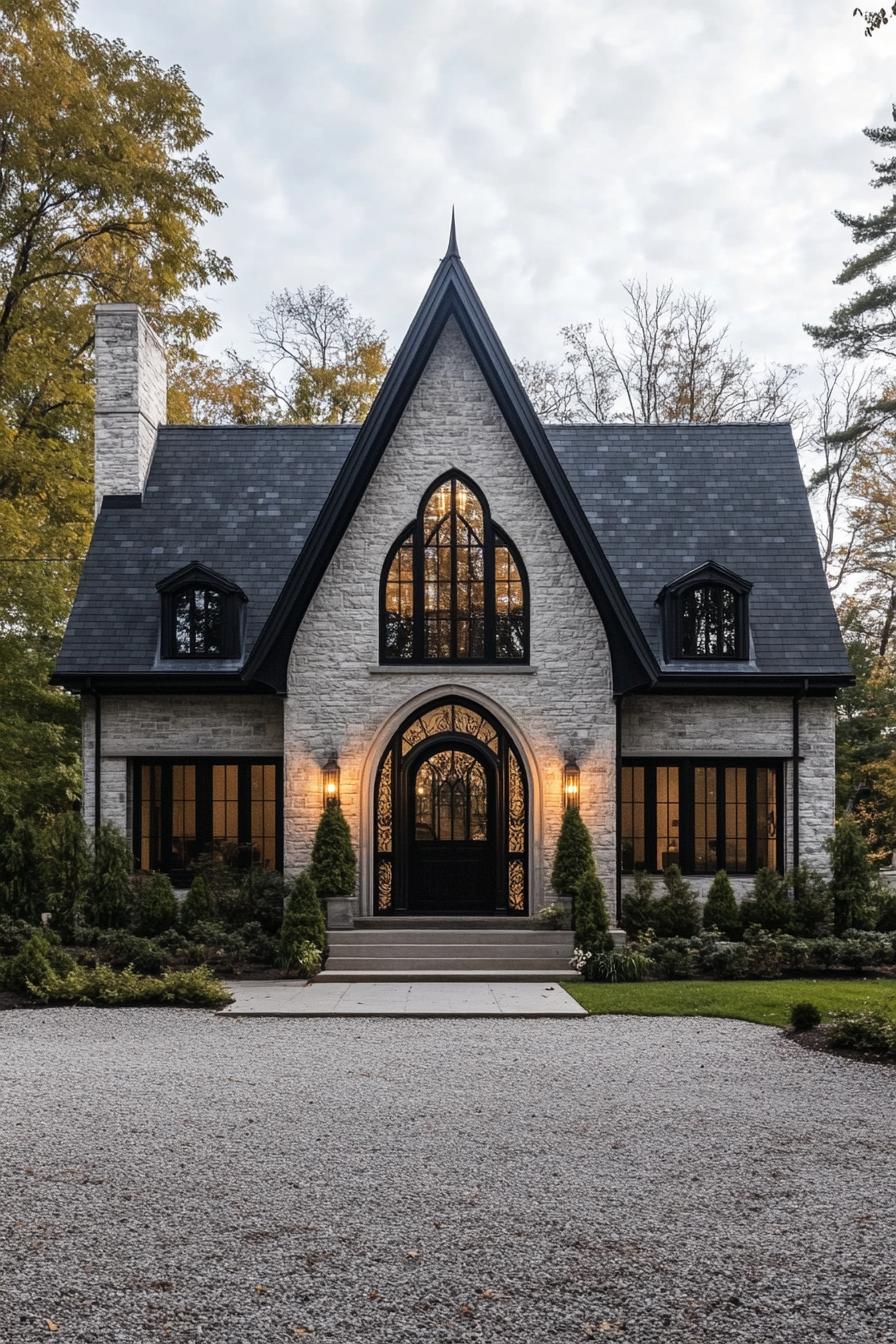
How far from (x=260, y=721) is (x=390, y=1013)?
6387 mm

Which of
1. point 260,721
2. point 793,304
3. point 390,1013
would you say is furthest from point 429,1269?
point 793,304

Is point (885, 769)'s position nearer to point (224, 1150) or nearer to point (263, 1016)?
point (263, 1016)

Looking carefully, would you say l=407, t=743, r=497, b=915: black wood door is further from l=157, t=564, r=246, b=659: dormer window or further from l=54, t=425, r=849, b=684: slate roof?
l=157, t=564, r=246, b=659: dormer window

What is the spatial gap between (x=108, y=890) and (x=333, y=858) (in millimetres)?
3285

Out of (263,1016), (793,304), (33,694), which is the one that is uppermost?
(793,304)

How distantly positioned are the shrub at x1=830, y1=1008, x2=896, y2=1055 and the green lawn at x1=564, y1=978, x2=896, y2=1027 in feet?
3.63

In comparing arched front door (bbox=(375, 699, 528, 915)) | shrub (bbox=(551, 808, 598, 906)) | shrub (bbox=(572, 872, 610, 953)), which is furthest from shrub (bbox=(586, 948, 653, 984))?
arched front door (bbox=(375, 699, 528, 915))

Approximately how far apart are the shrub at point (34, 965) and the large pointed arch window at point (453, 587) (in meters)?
6.20

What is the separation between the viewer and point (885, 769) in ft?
74.6

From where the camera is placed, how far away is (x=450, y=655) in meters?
16.6

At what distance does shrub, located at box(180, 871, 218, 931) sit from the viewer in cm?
1575

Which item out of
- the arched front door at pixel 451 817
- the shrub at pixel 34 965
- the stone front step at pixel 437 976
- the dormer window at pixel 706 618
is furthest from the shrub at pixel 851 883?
the shrub at pixel 34 965

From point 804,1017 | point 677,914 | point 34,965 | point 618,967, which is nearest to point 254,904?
point 34,965

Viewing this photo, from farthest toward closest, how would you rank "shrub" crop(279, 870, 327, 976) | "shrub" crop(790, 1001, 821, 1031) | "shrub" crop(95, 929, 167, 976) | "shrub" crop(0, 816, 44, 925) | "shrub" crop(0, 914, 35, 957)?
1. "shrub" crop(0, 816, 44, 925)
2. "shrub" crop(0, 914, 35, 957)
3. "shrub" crop(279, 870, 327, 976)
4. "shrub" crop(95, 929, 167, 976)
5. "shrub" crop(790, 1001, 821, 1031)
